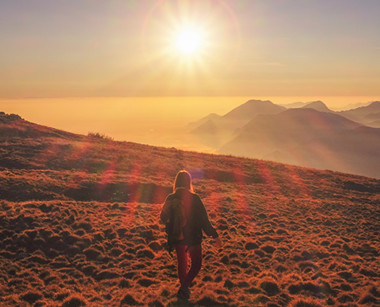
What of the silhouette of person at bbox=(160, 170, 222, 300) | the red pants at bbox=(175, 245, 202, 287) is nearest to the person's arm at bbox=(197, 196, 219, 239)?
the silhouette of person at bbox=(160, 170, 222, 300)

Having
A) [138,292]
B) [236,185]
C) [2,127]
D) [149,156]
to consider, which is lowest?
[138,292]

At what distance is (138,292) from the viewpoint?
29.0ft

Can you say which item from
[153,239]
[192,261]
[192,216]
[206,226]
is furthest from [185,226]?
[153,239]

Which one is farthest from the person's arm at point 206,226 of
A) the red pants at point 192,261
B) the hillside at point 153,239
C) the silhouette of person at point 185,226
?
the hillside at point 153,239

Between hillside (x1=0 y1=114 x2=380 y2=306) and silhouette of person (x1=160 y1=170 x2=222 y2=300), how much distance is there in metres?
0.82

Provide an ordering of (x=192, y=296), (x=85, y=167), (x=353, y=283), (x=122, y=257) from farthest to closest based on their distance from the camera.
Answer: (x=85, y=167) < (x=122, y=257) < (x=353, y=283) < (x=192, y=296)

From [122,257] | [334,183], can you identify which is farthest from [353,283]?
[334,183]

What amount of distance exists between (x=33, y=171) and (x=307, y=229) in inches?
730

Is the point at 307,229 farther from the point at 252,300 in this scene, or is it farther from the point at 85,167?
the point at 85,167

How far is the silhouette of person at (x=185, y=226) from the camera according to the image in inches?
309

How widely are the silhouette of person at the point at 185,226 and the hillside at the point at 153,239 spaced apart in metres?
0.82

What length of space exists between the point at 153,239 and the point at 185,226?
630 cm

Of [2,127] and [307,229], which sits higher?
[2,127]

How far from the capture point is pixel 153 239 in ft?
45.1
